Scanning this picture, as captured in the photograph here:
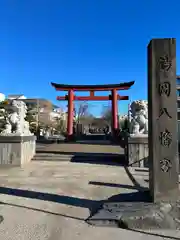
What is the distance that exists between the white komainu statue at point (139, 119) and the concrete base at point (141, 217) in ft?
21.1

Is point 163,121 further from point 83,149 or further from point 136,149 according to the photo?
point 83,149

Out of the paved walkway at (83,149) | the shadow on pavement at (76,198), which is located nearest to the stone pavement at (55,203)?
the shadow on pavement at (76,198)

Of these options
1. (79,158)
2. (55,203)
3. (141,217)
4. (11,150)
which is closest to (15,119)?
(11,150)

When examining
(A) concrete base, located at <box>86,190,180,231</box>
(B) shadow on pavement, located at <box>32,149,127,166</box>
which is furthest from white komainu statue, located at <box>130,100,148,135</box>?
(A) concrete base, located at <box>86,190,180,231</box>

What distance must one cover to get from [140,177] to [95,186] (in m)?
1.96

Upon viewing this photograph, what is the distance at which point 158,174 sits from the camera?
459cm

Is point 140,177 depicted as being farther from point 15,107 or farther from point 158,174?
point 15,107

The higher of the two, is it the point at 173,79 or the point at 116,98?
the point at 116,98

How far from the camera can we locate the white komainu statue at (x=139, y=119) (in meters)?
10.6

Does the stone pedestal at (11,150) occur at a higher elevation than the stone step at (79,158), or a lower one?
higher

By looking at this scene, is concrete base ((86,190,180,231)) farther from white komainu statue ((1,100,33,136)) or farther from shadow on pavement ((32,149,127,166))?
white komainu statue ((1,100,33,136))

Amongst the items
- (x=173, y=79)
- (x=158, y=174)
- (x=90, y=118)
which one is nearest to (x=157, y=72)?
(x=173, y=79)

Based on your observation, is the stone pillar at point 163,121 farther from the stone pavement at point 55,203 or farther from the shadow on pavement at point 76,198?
the stone pavement at point 55,203

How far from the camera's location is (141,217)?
388cm
